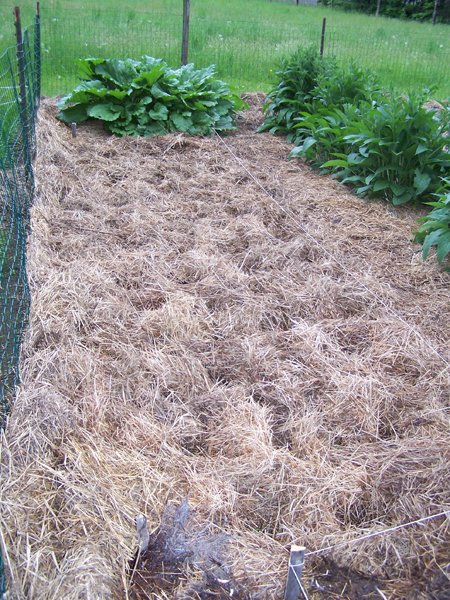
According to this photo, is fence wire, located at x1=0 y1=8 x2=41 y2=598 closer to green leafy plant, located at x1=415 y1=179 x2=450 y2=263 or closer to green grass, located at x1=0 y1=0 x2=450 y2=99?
green grass, located at x1=0 y1=0 x2=450 y2=99

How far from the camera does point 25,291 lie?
367cm

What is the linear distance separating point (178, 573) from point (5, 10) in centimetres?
1245

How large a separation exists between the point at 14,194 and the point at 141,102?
313 centimetres

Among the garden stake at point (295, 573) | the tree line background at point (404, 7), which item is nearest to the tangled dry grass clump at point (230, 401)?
the garden stake at point (295, 573)

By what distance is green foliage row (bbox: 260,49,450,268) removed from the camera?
5.51 meters

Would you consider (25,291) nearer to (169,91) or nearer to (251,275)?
(251,275)

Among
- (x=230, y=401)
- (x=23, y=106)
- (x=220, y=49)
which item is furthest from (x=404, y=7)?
(x=230, y=401)

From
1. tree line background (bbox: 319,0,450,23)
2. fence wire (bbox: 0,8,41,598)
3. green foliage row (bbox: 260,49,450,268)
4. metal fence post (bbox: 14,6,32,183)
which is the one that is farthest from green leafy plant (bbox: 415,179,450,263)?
tree line background (bbox: 319,0,450,23)

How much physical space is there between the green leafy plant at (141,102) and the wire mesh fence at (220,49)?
157cm

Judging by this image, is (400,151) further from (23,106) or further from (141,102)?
(23,106)

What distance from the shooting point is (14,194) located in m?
4.75

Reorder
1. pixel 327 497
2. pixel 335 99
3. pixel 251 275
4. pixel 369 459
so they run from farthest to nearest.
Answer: pixel 335 99 → pixel 251 275 → pixel 369 459 → pixel 327 497

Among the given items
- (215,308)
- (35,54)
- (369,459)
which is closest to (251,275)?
(215,308)

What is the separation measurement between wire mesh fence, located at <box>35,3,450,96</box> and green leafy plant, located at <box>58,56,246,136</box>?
157 cm
